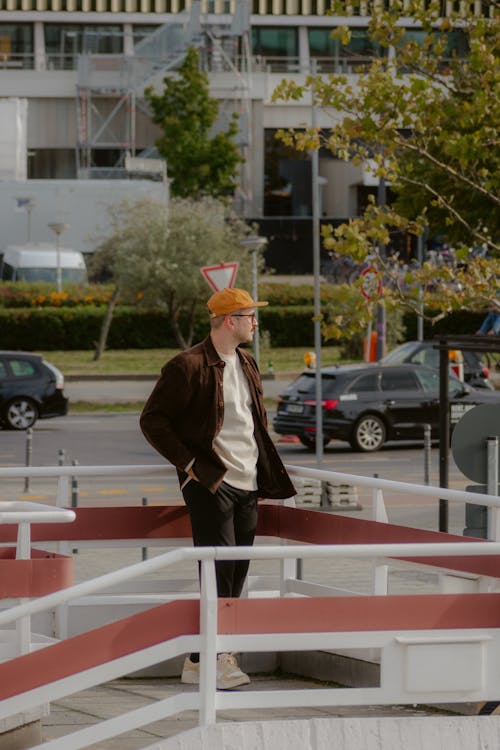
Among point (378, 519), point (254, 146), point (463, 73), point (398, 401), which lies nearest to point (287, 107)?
point (254, 146)

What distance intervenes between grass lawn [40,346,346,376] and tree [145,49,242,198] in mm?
16213

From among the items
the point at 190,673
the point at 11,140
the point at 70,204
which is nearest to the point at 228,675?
the point at 190,673

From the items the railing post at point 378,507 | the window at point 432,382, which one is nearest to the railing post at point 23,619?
the railing post at point 378,507

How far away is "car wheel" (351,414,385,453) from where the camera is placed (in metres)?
26.2

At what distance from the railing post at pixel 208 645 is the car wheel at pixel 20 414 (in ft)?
80.8

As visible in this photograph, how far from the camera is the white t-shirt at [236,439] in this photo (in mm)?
6898

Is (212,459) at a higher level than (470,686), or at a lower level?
higher

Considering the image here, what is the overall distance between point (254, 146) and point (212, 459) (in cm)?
6920

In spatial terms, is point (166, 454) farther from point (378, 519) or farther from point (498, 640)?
point (498, 640)

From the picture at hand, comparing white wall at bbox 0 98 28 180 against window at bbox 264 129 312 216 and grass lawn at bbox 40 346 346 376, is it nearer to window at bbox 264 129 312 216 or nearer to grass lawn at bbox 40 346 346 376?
grass lawn at bbox 40 346 346 376

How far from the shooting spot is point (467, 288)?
12398mm

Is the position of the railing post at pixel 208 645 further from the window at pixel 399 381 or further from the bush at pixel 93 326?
the bush at pixel 93 326

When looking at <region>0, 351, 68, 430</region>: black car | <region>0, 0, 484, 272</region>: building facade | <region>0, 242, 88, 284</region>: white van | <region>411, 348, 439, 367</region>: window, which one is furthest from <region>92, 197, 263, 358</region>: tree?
<region>0, 0, 484, 272</region>: building facade

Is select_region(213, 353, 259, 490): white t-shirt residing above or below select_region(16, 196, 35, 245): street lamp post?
above
